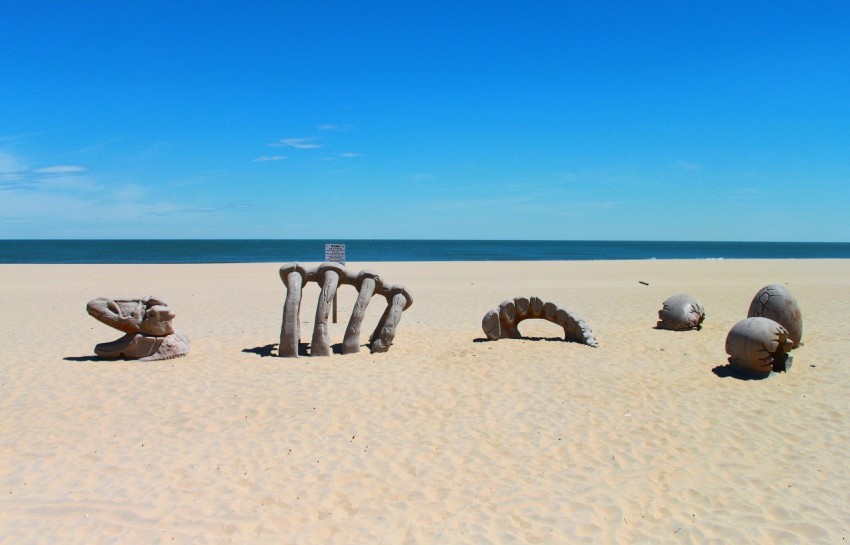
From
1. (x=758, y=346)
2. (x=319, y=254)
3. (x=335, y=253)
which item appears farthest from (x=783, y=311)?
(x=319, y=254)

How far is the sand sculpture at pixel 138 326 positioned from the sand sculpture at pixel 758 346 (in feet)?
32.5

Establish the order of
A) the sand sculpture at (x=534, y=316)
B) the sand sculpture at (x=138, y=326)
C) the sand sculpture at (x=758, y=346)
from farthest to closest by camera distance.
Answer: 1. the sand sculpture at (x=534, y=316)
2. the sand sculpture at (x=138, y=326)
3. the sand sculpture at (x=758, y=346)

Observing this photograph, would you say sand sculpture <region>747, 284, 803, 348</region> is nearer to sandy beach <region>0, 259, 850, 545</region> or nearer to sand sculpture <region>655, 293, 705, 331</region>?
sandy beach <region>0, 259, 850, 545</region>

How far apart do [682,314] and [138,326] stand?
11.6 metres

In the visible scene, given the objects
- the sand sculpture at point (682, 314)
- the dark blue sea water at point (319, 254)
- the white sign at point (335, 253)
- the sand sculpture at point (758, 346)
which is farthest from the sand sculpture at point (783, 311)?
the dark blue sea water at point (319, 254)

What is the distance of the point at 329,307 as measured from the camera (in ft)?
39.3

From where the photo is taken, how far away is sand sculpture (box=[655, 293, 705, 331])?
45.5 ft

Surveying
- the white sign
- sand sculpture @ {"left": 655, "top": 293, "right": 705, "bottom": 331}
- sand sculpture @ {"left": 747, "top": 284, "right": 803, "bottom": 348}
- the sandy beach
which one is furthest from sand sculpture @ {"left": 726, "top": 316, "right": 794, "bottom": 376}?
the white sign

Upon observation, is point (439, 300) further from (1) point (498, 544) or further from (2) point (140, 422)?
(1) point (498, 544)

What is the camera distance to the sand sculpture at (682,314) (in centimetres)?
1386

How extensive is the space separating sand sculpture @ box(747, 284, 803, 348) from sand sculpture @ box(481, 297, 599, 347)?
10.8 ft

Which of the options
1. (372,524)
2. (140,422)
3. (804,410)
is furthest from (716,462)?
(140,422)

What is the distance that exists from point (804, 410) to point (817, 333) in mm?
6610

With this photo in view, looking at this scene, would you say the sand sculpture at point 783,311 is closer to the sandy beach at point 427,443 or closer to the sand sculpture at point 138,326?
the sandy beach at point 427,443
